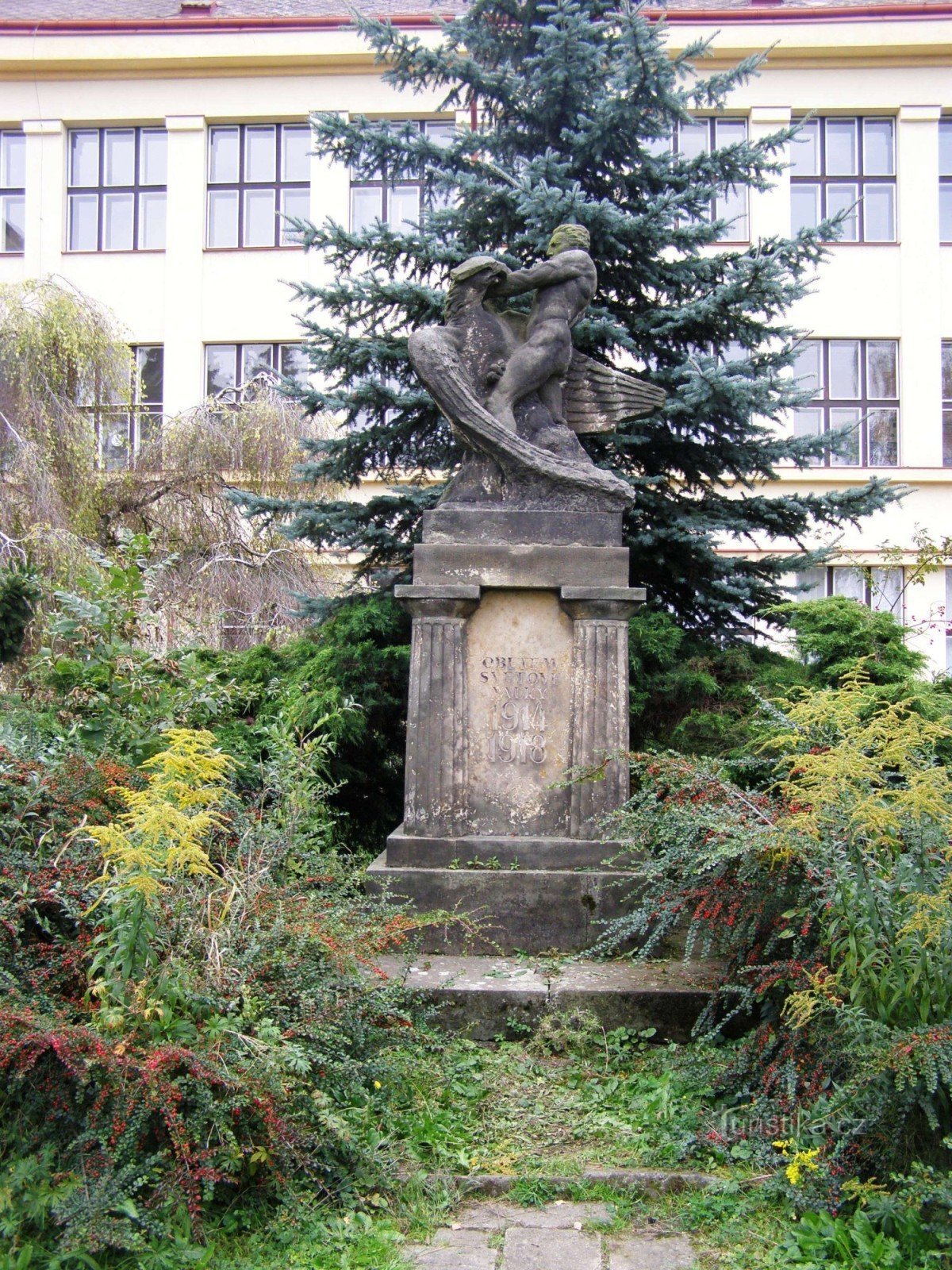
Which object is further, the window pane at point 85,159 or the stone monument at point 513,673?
the window pane at point 85,159

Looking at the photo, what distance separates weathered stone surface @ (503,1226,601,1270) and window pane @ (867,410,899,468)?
17.3 meters

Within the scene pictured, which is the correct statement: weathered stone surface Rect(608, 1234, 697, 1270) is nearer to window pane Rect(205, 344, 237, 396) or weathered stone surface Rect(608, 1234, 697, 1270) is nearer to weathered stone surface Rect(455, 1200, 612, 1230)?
weathered stone surface Rect(455, 1200, 612, 1230)

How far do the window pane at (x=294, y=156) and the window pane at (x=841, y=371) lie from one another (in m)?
8.85

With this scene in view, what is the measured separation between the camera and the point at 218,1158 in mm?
3217

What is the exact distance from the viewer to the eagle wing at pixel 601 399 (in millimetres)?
6449

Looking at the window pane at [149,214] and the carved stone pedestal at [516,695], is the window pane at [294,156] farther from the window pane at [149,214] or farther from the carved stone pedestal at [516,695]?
the carved stone pedestal at [516,695]

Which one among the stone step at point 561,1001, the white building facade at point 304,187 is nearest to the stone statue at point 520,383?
the stone step at point 561,1001

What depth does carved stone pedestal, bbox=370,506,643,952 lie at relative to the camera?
556cm

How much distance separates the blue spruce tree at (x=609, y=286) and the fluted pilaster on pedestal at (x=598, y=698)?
8.15 feet

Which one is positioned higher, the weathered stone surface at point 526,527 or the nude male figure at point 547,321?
the nude male figure at point 547,321

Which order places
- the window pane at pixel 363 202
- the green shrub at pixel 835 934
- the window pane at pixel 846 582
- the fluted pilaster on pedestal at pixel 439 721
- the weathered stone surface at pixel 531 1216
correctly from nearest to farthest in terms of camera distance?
the green shrub at pixel 835 934, the weathered stone surface at pixel 531 1216, the fluted pilaster on pedestal at pixel 439 721, the window pane at pixel 846 582, the window pane at pixel 363 202

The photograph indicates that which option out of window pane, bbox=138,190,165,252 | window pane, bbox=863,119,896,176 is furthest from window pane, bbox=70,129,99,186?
window pane, bbox=863,119,896,176

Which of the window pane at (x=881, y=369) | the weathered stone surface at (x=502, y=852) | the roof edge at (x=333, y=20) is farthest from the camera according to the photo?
the window pane at (x=881, y=369)

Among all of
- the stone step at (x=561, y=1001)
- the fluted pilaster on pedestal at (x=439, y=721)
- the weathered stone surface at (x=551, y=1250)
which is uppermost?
the fluted pilaster on pedestal at (x=439, y=721)
